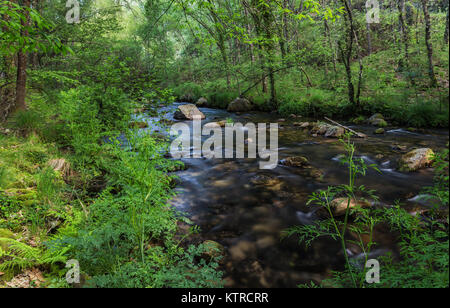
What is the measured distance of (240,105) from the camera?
52.2 feet

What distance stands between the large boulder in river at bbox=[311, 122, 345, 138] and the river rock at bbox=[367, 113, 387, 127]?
1803 mm

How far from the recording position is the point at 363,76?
1148 centimetres

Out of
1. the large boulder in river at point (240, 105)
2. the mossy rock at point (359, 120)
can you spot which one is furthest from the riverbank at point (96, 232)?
the large boulder in river at point (240, 105)

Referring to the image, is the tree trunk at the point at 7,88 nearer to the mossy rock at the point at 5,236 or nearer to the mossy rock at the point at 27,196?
the mossy rock at the point at 27,196

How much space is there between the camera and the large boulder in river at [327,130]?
Result: 9148 millimetres

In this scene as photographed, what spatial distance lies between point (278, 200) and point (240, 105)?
39.1 ft

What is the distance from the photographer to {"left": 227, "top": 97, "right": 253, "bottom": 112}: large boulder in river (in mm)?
15812

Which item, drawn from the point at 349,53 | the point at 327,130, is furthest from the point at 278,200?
the point at 349,53

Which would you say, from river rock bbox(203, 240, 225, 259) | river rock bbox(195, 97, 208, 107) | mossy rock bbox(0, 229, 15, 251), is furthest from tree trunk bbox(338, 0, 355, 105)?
mossy rock bbox(0, 229, 15, 251)

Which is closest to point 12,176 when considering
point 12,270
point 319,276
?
point 12,270
